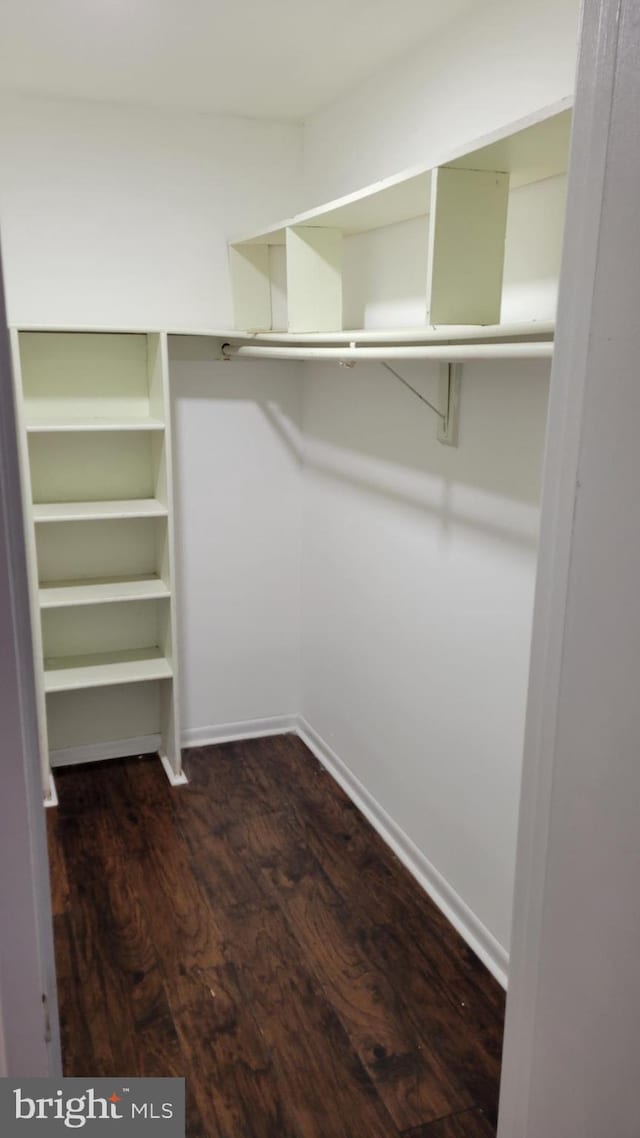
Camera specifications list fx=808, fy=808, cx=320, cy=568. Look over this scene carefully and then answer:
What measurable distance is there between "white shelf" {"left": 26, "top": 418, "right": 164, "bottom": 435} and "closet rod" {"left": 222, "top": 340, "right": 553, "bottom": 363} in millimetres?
456

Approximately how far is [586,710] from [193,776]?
2700 mm

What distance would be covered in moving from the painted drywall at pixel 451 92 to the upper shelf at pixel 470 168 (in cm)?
14

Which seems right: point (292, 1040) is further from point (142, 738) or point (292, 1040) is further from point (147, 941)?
point (142, 738)

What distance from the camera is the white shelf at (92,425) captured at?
2867mm

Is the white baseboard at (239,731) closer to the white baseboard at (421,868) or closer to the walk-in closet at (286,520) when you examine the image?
the walk-in closet at (286,520)

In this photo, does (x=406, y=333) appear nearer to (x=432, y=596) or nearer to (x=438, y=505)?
(x=438, y=505)

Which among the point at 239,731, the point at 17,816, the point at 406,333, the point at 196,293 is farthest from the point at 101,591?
the point at 17,816

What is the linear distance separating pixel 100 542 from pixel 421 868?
70.1 inches

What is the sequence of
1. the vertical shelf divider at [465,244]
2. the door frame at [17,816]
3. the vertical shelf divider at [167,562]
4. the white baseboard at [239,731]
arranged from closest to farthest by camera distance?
1. the door frame at [17,816]
2. the vertical shelf divider at [465,244]
3. the vertical shelf divider at [167,562]
4. the white baseboard at [239,731]

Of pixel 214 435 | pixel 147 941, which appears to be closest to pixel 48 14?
pixel 214 435

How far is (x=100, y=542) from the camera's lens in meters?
3.33

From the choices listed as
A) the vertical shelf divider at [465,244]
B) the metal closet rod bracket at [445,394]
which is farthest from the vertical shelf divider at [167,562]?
the vertical shelf divider at [465,244]

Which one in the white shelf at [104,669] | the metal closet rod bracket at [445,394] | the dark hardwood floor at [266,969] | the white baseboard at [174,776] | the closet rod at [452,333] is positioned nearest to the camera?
the closet rod at [452,333]

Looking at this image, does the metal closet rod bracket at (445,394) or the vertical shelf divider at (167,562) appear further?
the vertical shelf divider at (167,562)
